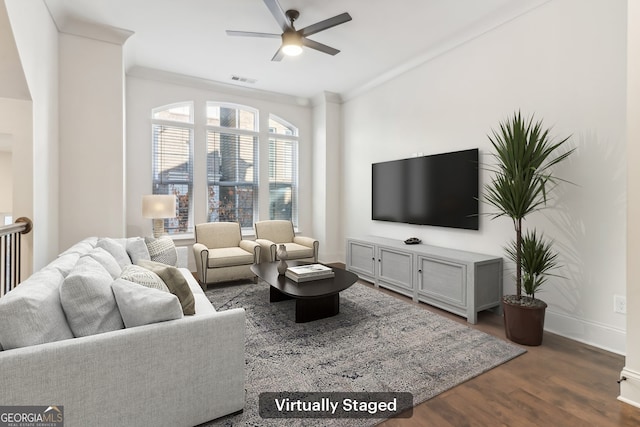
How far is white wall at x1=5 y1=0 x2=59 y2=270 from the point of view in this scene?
97.7 inches

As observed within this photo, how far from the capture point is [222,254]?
4289 mm

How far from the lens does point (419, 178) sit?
4.14m

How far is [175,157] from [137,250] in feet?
7.86

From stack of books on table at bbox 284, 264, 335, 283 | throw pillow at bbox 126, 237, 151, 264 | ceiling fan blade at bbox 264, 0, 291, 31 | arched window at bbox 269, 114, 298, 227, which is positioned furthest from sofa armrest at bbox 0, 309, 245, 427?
arched window at bbox 269, 114, 298, 227

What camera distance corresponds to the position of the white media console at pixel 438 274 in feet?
10.1

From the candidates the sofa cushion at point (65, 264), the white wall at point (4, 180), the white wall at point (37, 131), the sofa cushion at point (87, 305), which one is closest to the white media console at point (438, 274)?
the sofa cushion at point (87, 305)

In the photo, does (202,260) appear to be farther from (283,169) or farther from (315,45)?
(315,45)

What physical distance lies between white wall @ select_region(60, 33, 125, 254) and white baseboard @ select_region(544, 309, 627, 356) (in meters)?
4.69

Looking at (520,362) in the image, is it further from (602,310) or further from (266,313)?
(266,313)

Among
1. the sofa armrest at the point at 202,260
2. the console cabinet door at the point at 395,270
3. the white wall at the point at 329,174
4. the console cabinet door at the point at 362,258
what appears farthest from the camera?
the white wall at the point at 329,174

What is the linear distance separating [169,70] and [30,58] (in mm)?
2334

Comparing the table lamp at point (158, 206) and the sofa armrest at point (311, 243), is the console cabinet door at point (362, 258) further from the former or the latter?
the table lamp at point (158, 206)

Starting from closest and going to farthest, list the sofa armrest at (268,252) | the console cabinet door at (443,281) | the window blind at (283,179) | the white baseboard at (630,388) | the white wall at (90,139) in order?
1. the white baseboard at (630,388)
2. the console cabinet door at (443,281)
3. the white wall at (90,139)
4. the sofa armrest at (268,252)
5. the window blind at (283,179)

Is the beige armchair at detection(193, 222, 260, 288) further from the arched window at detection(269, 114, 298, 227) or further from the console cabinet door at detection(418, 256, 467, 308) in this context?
the console cabinet door at detection(418, 256, 467, 308)
